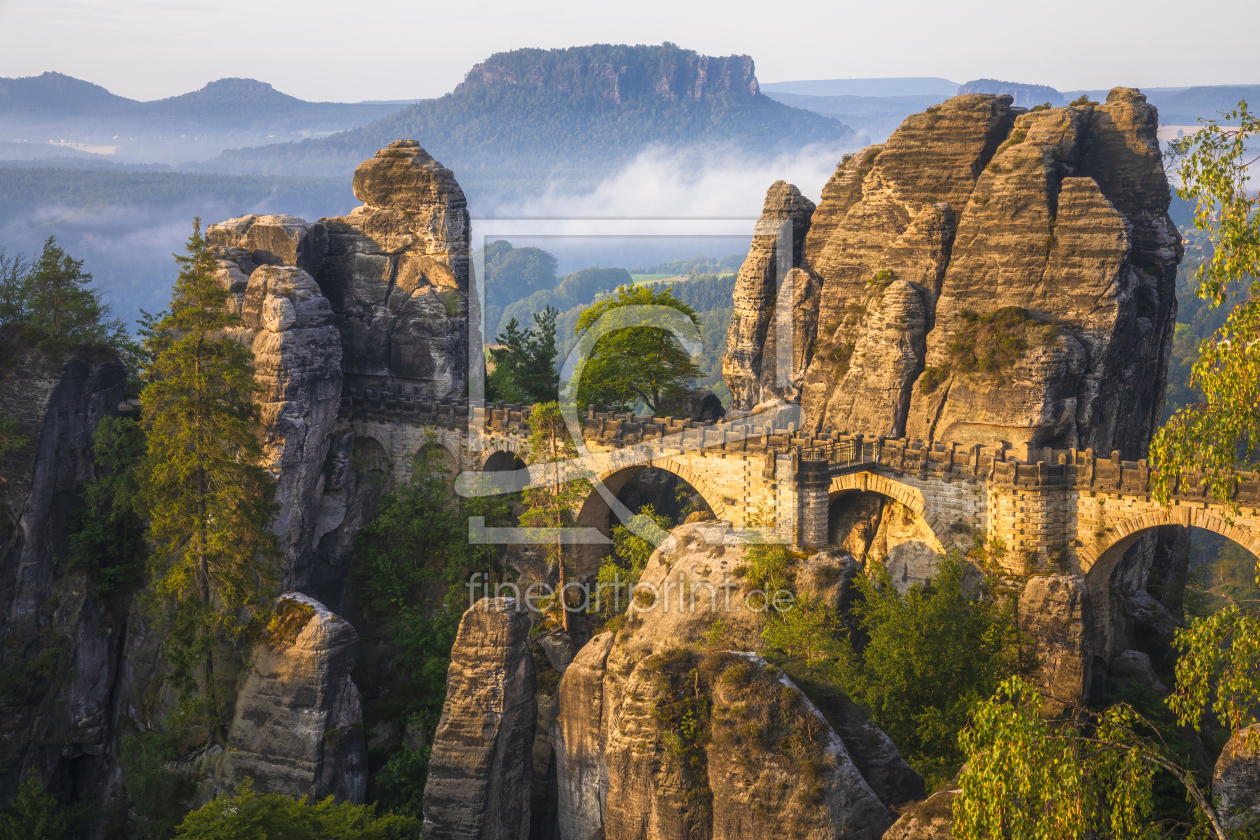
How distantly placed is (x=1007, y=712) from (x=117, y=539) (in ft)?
104

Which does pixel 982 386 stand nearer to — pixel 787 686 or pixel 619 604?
pixel 619 604

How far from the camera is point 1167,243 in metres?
41.8

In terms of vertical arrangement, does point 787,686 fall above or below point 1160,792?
above

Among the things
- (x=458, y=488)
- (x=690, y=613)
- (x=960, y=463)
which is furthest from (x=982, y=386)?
(x=458, y=488)

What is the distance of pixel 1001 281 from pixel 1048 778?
29578 mm

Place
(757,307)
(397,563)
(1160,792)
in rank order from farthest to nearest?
(757,307)
(397,563)
(1160,792)

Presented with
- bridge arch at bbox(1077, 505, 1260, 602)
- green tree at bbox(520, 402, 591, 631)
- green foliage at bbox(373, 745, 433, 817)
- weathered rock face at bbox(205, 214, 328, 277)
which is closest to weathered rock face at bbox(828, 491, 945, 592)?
bridge arch at bbox(1077, 505, 1260, 602)

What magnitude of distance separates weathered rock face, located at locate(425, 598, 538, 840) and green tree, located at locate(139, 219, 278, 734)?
7.64 meters

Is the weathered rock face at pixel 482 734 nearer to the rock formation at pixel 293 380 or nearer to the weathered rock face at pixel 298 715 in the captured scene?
the weathered rock face at pixel 298 715

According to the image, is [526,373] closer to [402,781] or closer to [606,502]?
[606,502]

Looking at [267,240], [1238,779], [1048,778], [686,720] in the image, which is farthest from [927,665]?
[267,240]

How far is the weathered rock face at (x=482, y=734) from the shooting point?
28484mm

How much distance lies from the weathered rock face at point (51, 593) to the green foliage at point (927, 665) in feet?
81.6

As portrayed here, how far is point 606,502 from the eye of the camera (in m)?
40.1
